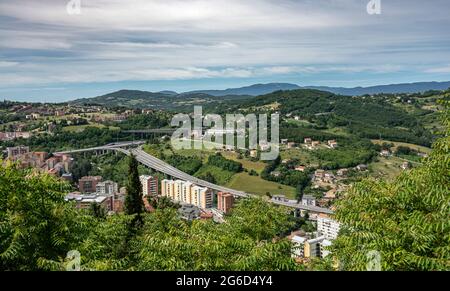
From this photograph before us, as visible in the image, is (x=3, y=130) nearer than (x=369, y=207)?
No

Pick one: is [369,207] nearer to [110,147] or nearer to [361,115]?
[110,147]

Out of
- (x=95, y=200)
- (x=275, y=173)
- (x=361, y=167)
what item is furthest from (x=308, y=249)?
(x=361, y=167)

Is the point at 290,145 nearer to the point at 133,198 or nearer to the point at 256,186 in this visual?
the point at 256,186

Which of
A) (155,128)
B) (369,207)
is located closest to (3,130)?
(155,128)

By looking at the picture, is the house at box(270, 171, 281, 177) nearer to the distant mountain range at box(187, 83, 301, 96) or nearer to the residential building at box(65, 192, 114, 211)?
the residential building at box(65, 192, 114, 211)

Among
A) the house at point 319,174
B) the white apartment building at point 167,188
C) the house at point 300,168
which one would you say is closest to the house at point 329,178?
the house at point 319,174

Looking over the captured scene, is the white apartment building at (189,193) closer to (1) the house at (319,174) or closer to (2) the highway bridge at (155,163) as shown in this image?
(2) the highway bridge at (155,163)
